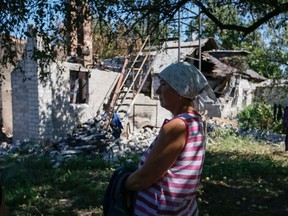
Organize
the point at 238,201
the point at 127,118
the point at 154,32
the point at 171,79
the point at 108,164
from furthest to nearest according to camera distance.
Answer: the point at 127,118
the point at 108,164
the point at 154,32
the point at 238,201
the point at 171,79

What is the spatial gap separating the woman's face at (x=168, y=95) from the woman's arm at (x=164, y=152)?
0.54 feet

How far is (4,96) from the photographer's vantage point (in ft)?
32.8

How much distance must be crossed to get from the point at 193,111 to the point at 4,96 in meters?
9.28

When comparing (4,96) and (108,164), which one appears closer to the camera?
(108,164)

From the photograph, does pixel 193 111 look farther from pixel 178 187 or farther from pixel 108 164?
pixel 108 164

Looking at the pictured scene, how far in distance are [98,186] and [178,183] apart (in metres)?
3.72

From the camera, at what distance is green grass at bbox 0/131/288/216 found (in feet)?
14.6

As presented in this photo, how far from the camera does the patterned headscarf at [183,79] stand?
5.83 ft

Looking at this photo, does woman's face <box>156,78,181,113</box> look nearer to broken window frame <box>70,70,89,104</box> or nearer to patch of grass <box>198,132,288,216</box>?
patch of grass <box>198,132,288,216</box>

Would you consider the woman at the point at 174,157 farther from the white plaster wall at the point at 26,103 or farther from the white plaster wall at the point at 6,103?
the white plaster wall at the point at 6,103

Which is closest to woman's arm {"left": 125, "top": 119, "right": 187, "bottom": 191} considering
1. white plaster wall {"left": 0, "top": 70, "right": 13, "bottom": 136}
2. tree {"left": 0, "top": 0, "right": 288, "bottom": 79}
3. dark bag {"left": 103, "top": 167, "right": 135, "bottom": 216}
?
dark bag {"left": 103, "top": 167, "right": 135, "bottom": 216}

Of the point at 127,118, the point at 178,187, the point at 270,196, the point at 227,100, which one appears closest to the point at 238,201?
the point at 270,196

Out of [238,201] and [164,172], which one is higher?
[164,172]

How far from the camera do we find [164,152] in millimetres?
1631
